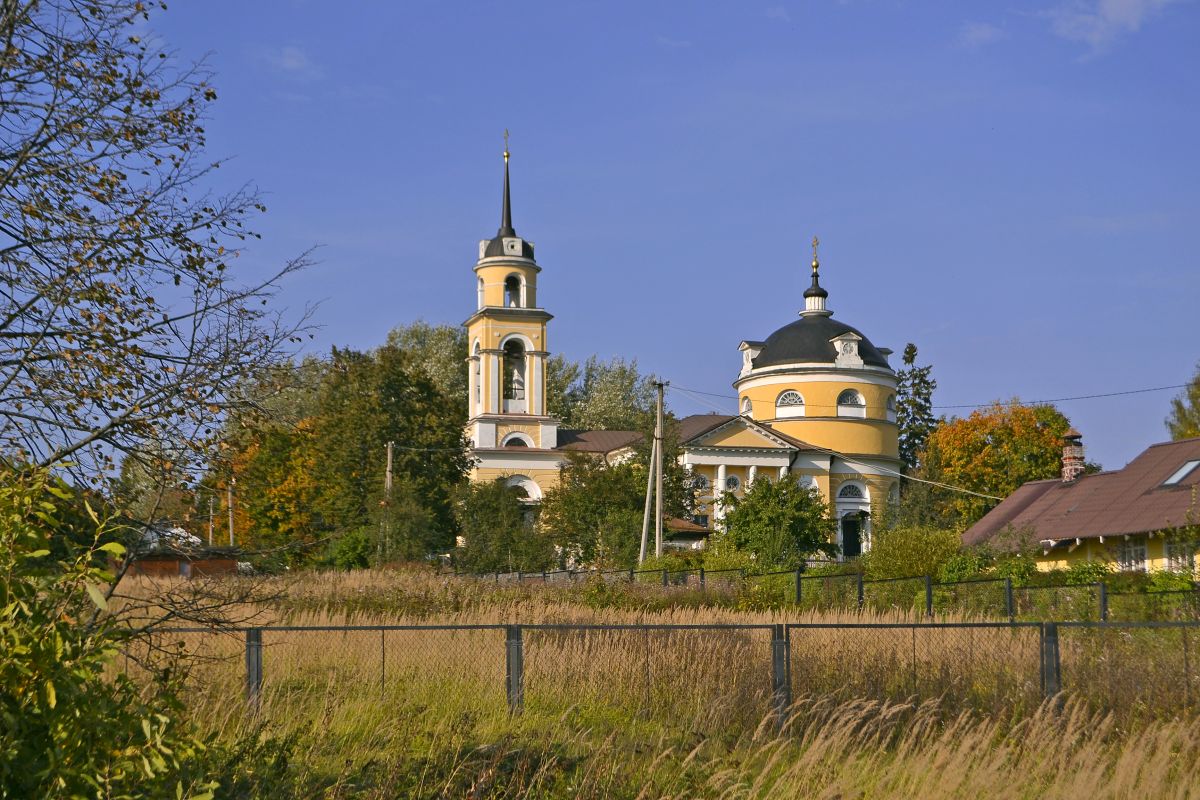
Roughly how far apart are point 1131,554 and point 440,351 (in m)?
59.9

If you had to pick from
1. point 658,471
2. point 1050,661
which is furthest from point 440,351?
point 1050,661

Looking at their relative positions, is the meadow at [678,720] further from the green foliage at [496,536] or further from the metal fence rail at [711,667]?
the green foliage at [496,536]

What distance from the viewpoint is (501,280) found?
71188mm

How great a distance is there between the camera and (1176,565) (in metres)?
27.8

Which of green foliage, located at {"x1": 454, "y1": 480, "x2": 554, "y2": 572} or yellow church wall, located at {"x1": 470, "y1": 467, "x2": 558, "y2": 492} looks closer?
green foliage, located at {"x1": 454, "y1": 480, "x2": 554, "y2": 572}

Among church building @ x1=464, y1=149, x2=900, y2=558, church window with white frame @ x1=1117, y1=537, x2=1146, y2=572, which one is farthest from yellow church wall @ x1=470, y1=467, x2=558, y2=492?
church window with white frame @ x1=1117, y1=537, x2=1146, y2=572

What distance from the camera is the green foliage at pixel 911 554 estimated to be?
108 ft

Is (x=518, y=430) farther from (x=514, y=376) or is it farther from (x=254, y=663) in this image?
(x=254, y=663)

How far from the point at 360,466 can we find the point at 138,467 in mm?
48710

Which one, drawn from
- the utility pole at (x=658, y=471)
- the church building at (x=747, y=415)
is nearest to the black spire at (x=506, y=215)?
the church building at (x=747, y=415)

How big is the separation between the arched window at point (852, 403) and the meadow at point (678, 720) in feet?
191

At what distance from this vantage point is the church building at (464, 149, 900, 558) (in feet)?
228

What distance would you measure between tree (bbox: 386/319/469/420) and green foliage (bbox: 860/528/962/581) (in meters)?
51.9

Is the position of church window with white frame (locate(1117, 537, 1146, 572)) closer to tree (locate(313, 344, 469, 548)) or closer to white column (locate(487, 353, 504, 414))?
tree (locate(313, 344, 469, 548))
